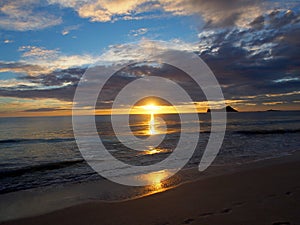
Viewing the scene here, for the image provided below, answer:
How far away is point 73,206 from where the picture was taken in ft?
21.6

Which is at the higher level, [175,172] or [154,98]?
Answer: [154,98]

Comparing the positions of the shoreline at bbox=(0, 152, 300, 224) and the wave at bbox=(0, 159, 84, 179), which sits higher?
the shoreline at bbox=(0, 152, 300, 224)

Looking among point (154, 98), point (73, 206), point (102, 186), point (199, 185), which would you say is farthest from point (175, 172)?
point (154, 98)

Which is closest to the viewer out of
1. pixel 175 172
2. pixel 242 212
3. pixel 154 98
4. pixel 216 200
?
pixel 242 212

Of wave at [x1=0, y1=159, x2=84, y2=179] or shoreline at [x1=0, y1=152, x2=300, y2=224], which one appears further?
wave at [x1=0, y1=159, x2=84, y2=179]

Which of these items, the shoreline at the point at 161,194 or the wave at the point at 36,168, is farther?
the wave at the point at 36,168

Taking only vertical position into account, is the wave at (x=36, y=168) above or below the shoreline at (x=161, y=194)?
below

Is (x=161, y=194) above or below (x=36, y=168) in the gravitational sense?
above

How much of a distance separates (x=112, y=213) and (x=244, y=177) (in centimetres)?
537

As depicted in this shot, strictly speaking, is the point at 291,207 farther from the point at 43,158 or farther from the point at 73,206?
the point at 43,158

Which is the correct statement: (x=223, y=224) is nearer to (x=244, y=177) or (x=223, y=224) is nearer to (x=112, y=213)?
(x=112, y=213)

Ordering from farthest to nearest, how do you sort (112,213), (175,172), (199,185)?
(175,172) < (199,185) < (112,213)

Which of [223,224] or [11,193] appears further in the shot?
[11,193]

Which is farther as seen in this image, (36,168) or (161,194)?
(36,168)
